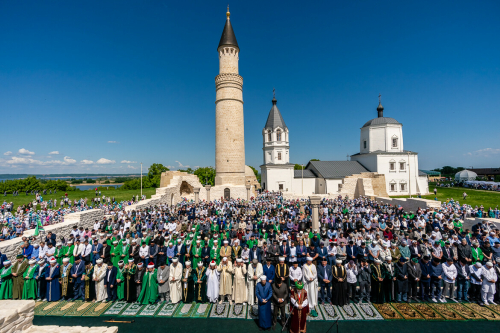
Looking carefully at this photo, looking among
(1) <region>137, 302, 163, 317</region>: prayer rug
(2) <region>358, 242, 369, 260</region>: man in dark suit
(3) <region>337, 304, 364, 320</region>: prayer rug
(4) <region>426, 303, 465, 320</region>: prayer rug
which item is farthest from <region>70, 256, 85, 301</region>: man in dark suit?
(4) <region>426, 303, 465, 320</region>: prayer rug

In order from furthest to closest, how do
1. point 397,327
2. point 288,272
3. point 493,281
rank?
point 288,272 → point 493,281 → point 397,327

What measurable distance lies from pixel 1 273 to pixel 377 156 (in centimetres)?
3740

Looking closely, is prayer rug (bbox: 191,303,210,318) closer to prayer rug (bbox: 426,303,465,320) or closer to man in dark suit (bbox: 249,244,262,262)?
man in dark suit (bbox: 249,244,262,262)

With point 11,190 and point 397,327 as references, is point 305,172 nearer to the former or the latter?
point 397,327

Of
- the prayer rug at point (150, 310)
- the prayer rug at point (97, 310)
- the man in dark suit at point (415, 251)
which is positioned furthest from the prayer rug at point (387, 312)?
the prayer rug at point (97, 310)

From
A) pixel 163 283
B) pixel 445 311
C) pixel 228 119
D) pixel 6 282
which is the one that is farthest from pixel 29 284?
pixel 228 119

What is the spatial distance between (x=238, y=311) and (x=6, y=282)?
21.8ft

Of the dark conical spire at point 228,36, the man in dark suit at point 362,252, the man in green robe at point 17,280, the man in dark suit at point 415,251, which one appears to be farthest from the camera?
the dark conical spire at point 228,36

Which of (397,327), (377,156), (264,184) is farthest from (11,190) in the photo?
(377,156)

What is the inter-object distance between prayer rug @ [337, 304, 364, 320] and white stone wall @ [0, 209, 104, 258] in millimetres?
11332

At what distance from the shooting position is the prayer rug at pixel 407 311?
5.86m

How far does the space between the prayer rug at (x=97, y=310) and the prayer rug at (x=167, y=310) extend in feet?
4.98

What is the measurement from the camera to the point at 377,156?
34125 mm

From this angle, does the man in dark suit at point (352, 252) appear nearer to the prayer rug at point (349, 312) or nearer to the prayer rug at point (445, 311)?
the prayer rug at point (349, 312)
